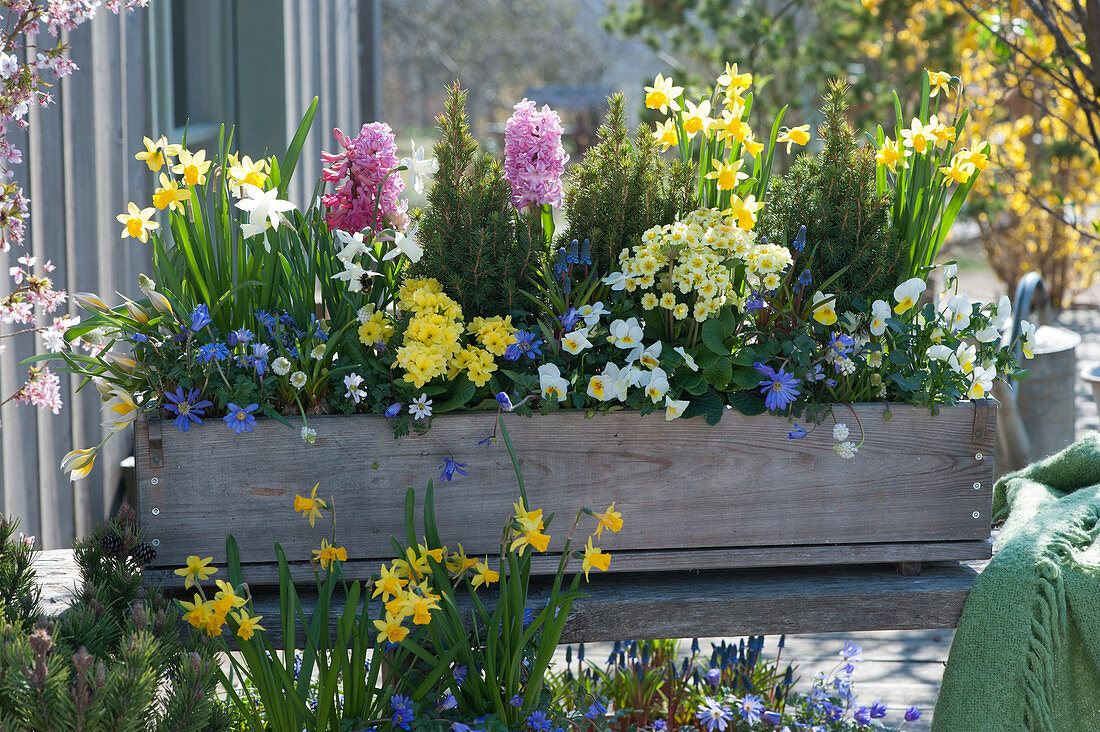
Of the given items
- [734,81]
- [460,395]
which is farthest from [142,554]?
[734,81]

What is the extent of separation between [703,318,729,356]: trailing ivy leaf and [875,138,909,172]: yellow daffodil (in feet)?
1.13

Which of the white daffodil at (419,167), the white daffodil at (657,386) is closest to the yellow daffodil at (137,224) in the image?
the white daffodil at (419,167)

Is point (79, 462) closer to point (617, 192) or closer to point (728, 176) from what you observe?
point (617, 192)

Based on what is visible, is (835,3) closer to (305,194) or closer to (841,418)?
(305,194)

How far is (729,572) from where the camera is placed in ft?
4.62

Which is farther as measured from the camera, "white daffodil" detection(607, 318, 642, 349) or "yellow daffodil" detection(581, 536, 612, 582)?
"white daffodil" detection(607, 318, 642, 349)

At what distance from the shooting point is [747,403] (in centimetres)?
131

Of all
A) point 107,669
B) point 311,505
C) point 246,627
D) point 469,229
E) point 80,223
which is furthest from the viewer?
point 80,223

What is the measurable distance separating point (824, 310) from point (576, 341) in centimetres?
36

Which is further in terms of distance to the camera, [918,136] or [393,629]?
[918,136]

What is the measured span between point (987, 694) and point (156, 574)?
3.68 ft

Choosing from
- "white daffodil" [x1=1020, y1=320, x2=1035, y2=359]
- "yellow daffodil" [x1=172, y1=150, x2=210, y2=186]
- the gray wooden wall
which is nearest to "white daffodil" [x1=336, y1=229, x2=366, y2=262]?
"yellow daffodil" [x1=172, y1=150, x2=210, y2=186]

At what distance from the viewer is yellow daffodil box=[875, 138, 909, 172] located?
1363 millimetres

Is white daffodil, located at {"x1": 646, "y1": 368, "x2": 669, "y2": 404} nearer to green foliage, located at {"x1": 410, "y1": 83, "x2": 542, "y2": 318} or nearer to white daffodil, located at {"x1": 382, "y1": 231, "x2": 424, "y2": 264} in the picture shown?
green foliage, located at {"x1": 410, "y1": 83, "x2": 542, "y2": 318}
